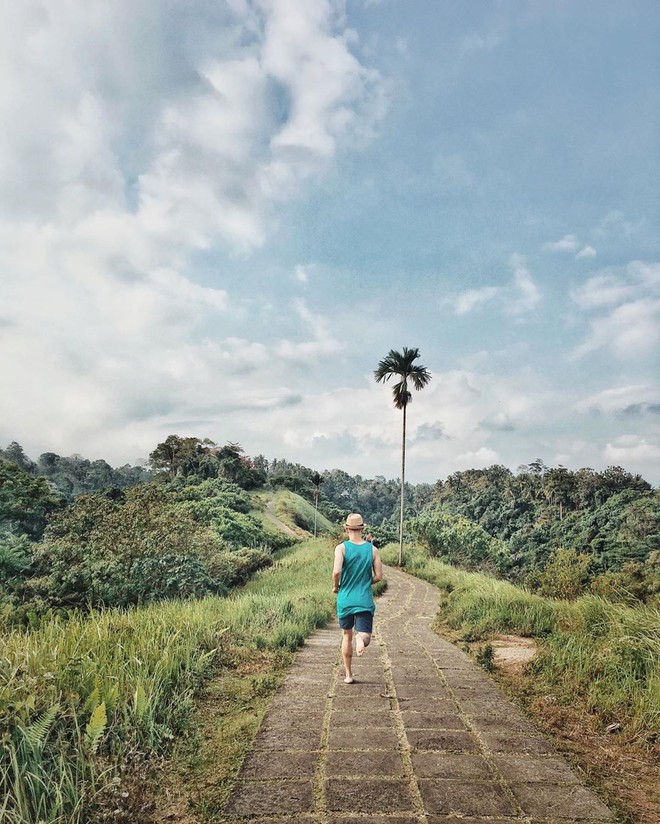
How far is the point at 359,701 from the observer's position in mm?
4242

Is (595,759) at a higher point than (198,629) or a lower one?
lower

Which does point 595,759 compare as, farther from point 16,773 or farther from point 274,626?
point 274,626

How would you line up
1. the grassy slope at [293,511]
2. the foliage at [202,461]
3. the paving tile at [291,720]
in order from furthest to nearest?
the foliage at [202,461] < the grassy slope at [293,511] < the paving tile at [291,720]

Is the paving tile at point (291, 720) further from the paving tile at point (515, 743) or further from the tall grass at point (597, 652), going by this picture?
the tall grass at point (597, 652)

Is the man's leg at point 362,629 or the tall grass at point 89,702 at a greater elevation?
the man's leg at point 362,629

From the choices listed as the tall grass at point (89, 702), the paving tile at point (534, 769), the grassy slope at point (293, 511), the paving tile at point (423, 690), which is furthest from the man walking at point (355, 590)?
the grassy slope at point (293, 511)

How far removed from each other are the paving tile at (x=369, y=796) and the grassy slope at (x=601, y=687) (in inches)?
44.3

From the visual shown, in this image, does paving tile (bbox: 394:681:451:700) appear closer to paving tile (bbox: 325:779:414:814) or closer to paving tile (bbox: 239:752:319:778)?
paving tile (bbox: 239:752:319:778)

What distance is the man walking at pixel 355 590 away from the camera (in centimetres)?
466

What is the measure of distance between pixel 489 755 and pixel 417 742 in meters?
0.45

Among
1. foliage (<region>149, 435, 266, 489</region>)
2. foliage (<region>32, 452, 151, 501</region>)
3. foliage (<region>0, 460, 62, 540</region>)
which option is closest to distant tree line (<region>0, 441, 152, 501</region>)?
foliage (<region>32, 452, 151, 501</region>)

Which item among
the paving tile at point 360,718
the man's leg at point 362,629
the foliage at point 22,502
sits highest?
the foliage at point 22,502

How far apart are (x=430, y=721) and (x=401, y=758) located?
2.29ft

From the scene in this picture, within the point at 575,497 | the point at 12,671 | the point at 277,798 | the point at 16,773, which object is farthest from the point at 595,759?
the point at 575,497
